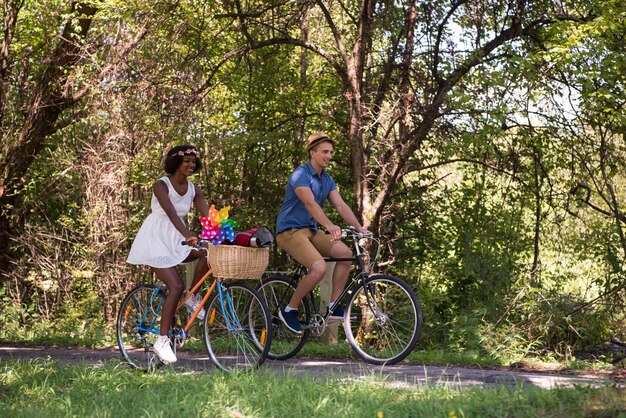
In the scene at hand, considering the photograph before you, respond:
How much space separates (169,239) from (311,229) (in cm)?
138

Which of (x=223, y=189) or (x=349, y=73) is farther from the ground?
(x=349, y=73)

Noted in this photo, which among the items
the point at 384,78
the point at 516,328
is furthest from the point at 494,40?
the point at 516,328

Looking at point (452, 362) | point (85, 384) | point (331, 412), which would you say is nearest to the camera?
point (331, 412)

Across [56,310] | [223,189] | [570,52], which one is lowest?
[56,310]

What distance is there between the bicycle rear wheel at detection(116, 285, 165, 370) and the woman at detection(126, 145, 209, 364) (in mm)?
408

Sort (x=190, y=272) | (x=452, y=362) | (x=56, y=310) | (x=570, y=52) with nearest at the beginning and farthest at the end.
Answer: (x=452, y=362) → (x=570, y=52) → (x=190, y=272) → (x=56, y=310)

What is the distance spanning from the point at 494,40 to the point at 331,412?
7406mm

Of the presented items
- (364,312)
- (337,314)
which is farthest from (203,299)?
(364,312)

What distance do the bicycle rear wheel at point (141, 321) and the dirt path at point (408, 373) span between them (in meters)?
0.26

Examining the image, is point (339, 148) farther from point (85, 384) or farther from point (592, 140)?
point (85, 384)

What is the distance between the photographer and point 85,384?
7316 millimetres

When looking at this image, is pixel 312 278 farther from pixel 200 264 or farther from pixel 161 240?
pixel 161 240

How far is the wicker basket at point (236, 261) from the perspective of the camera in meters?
7.56

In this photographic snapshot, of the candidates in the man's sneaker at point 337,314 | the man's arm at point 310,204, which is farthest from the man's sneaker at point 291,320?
the man's arm at point 310,204
